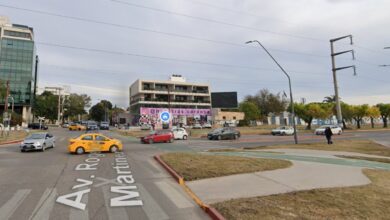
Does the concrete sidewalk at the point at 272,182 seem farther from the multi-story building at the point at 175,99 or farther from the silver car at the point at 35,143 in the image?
the multi-story building at the point at 175,99

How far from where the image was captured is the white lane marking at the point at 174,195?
746 cm

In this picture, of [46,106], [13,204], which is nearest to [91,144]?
[13,204]

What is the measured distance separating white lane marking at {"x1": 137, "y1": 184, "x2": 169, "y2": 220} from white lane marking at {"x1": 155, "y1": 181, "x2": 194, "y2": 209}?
55 cm

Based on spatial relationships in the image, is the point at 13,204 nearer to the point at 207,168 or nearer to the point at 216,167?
the point at 207,168

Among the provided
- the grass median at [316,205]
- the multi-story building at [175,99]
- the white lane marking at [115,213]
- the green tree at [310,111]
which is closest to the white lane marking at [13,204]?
the white lane marking at [115,213]

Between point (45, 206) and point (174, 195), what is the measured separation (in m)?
3.40

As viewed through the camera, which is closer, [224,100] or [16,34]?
[16,34]

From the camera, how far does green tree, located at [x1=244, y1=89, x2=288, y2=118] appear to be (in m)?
103

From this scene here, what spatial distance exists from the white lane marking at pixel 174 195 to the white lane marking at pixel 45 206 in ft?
10.1

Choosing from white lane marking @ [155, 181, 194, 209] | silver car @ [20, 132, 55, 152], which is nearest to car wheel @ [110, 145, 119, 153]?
silver car @ [20, 132, 55, 152]

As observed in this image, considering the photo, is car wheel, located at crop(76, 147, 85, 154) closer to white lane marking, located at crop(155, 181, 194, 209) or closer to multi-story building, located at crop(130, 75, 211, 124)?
white lane marking, located at crop(155, 181, 194, 209)

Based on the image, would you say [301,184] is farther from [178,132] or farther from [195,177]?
[178,132]

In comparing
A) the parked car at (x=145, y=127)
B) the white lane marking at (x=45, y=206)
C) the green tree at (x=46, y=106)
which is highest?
the green tree at (x=46, y=106)

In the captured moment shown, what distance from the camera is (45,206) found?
7.10m
